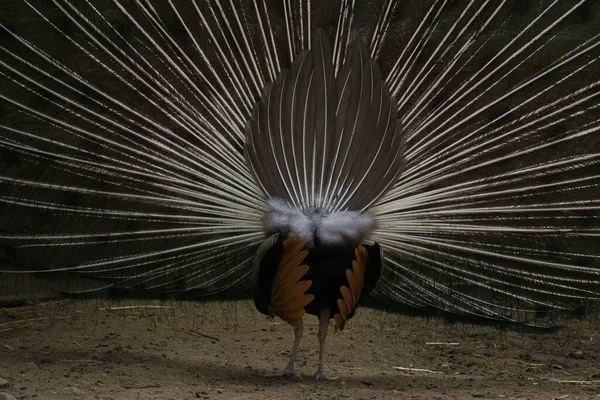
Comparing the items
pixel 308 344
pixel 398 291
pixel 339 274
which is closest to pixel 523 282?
pixel 398 291

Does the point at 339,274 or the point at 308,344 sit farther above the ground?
the point at 339,274

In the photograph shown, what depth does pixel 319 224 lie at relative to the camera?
5.01m

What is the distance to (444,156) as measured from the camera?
5.62 m

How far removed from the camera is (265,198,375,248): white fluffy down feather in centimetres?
496

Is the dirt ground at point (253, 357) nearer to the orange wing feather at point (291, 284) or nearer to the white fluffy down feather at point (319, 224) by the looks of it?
the orange wing feather at point (291, 284)

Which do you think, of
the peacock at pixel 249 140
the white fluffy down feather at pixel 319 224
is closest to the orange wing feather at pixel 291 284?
the white fluffy down feather at pixel 319 224

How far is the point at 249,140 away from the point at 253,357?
188 centimetres

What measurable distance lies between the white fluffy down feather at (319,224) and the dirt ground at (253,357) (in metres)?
0.91

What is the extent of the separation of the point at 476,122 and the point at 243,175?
155cm

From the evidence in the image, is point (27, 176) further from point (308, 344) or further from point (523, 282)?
point (523, 282)

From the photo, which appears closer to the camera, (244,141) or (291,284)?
(291,284)

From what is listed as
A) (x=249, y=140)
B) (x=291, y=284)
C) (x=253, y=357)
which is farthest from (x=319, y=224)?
(x=253, y=357)

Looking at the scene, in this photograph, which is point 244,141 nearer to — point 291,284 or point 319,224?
point 319,224

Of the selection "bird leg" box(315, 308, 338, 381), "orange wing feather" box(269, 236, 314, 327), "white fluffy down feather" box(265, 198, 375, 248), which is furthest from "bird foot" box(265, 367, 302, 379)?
"white fluffy down feather" box(265, 198, 375, 248)
